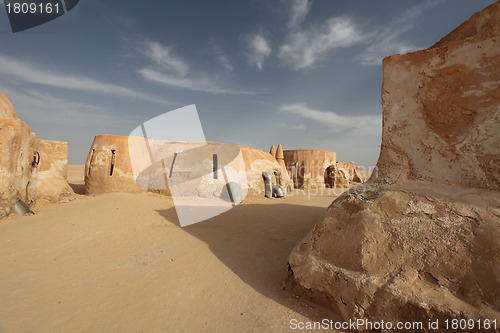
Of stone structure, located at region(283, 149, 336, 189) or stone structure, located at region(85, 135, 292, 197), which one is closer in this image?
stone structure, located at region(85, 135, 292, 197)

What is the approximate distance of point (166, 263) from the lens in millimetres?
3990

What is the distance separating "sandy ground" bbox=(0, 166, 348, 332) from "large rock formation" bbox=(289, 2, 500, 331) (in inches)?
22.9

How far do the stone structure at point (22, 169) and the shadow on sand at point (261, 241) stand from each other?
3.80m

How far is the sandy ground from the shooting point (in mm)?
2604

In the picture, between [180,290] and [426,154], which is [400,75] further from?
[180,290]

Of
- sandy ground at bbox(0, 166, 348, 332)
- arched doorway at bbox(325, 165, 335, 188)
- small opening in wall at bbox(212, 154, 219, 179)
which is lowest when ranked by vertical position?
sandy ground at bbox(0, 166, 348, 332)

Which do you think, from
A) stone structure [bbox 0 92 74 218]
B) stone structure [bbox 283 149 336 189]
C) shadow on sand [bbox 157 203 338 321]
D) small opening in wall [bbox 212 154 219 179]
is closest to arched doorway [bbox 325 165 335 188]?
stone structure [bbox 283 149 336 189]

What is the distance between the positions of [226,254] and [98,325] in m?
2.09

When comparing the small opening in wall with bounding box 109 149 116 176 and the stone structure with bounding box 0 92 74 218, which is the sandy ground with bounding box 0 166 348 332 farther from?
the small opening in wall with bounding box 109 149 116 176

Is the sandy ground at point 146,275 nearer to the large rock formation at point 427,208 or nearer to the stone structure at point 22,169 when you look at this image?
the large rock formation at point 427,208

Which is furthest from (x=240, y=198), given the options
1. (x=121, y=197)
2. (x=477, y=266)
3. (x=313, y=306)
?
(x=477, y=266)

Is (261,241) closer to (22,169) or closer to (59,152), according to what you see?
(22,169)

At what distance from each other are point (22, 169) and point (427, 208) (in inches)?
378

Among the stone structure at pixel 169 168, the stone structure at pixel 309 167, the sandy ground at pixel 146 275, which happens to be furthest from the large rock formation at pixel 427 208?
the stone structure at pixel 309 167
